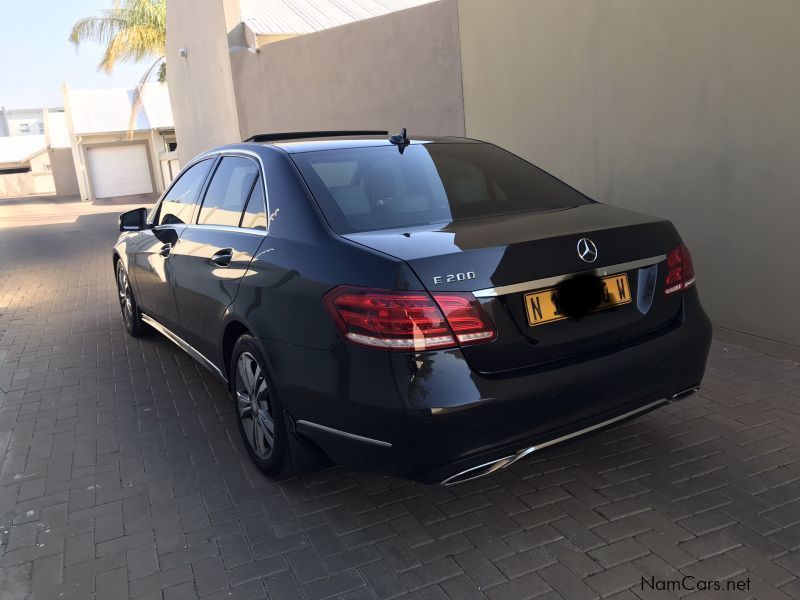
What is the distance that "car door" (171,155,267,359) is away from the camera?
136 inches

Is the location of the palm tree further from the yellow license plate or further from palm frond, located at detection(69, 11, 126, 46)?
the yellow license plate

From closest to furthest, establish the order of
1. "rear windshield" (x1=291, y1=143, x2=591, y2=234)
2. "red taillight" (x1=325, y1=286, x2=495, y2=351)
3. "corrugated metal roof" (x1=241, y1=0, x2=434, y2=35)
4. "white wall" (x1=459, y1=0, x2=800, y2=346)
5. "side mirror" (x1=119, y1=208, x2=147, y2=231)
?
"red taillight" (x1=325, y1=286, x2=495, y2=351)
"rear windshield" (x1=291, y1=143, x2=591, y2=234)
"white wall" (x1=459, y1=0, x2=800, y2=346)
"side mirror" (x1=119, y1=208, x2=147, y2=231)
"corrugated metal roof" (x1=241, y1=0, x2=434, y2=35)

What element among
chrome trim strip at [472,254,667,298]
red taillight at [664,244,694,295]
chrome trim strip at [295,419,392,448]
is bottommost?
chrome trim strip at [295,419,392,448]

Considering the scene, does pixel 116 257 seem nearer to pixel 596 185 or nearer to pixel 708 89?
pixel 596 185

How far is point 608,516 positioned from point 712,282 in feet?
8.97

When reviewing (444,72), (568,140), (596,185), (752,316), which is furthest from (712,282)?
(444,72)

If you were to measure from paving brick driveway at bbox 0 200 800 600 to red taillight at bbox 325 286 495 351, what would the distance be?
73cm

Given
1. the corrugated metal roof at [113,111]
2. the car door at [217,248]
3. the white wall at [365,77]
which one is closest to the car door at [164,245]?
the car door at [217,248]

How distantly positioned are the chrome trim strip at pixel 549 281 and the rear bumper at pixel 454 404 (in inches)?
10.3

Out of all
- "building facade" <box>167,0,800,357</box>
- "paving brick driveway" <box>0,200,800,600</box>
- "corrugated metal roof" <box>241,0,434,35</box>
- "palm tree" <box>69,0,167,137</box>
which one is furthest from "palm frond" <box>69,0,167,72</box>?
"paving brick driveway" <box>0,200,800,600</box>

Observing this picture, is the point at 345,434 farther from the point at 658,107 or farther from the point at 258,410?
the point at 658,107

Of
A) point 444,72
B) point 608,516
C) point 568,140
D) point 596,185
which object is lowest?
point 608,516

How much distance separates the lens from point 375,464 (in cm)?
266

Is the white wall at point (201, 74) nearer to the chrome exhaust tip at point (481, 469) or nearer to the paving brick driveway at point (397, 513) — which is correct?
the paving brick driveway at point (397, 513)
